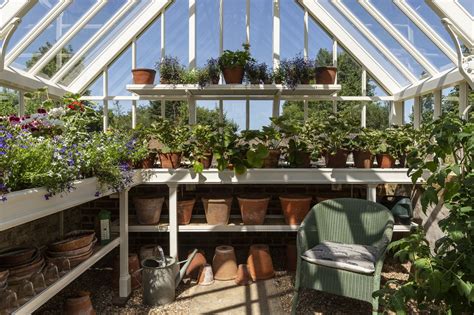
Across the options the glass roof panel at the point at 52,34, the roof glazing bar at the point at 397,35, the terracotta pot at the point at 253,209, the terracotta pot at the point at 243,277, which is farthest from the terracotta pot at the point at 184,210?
the roof glazing bar at the point at 397,35

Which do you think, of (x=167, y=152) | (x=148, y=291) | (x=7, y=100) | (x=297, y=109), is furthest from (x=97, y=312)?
(x=297, y=109)

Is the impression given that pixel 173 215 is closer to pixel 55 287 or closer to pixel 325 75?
pixel 55 287

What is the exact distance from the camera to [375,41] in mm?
4352

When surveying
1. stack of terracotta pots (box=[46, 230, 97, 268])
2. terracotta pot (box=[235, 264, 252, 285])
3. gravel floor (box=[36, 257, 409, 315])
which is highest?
stack of terracotta pots (box=[46, 230, 97, 268])

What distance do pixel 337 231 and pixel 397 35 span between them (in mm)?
2286

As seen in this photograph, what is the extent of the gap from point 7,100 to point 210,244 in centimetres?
262

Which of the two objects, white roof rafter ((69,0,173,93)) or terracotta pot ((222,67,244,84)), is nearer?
terracotta pot ((222,67,244,84))

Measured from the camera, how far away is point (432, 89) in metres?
3.73

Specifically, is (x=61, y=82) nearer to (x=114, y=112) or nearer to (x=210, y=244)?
(x=114, y=112)

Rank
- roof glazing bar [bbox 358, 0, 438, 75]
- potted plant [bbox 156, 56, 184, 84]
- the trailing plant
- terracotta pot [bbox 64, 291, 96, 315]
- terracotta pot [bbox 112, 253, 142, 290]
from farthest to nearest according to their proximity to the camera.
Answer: potted plant [bbox 156, 56, 184, 84] → roof glazing bar [bbox 358, 0, 438, 75] → terracotta pot [bbox 112, 253, 142, 290] → terracotta pot [bbox 64, 291, 96, 315] → the trailing plant

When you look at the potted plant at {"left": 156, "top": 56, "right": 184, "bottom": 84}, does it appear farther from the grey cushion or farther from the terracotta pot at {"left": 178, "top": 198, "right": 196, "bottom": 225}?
the grey cushion

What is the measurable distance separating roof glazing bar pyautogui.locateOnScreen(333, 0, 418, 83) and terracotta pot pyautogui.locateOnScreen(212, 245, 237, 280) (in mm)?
2920

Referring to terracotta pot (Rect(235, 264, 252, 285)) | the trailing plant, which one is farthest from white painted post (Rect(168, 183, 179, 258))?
the trailing plant

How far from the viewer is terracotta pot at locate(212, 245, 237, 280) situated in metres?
3.54
